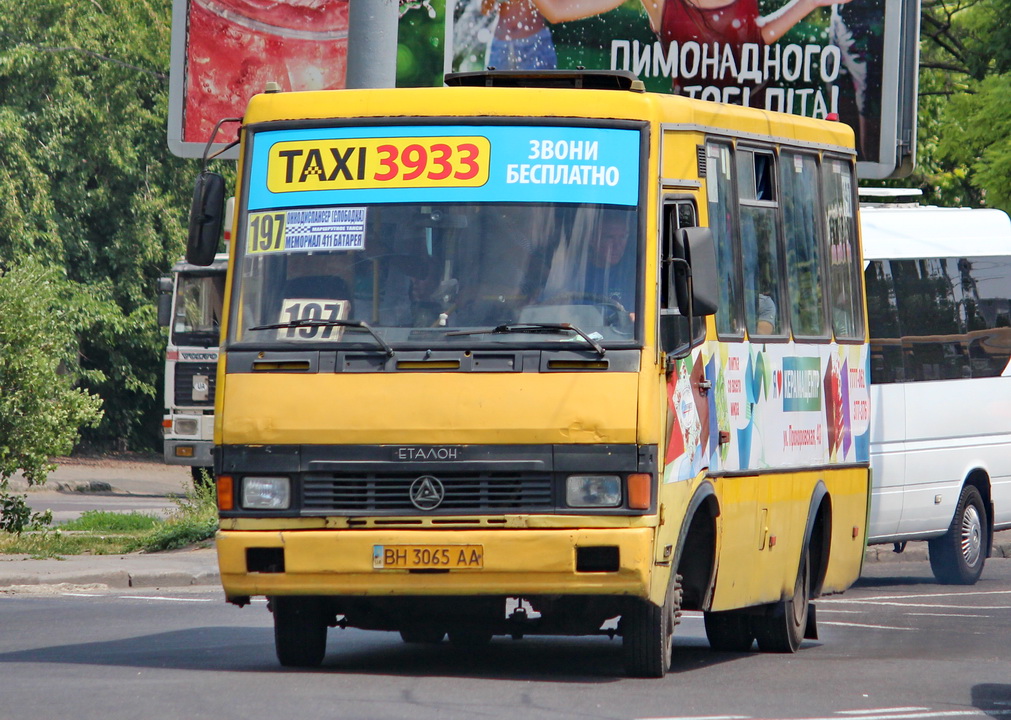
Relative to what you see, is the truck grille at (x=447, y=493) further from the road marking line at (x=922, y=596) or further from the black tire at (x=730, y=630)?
the road marking line at (x=922, y=596)

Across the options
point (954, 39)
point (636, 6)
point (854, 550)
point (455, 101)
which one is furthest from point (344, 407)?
point (954, 39)

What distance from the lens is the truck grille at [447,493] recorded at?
352 inches

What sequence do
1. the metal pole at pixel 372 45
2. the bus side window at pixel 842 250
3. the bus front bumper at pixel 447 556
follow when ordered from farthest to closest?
the metal pole at pixel 372 45 < the bus side window at pixel 842 250 < the bus front bumper at pixel 447 556

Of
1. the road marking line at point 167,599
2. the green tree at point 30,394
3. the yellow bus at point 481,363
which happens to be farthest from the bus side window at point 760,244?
the green tree at point 30,394

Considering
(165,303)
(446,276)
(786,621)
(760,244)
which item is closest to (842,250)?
(760,244)

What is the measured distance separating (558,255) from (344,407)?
1228 mm

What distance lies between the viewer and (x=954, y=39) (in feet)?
102

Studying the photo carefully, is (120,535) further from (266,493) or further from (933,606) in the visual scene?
(266,493)

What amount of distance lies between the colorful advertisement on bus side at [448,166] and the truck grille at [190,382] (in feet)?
54.0

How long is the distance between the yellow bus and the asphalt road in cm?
40

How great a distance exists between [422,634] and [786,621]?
227cm

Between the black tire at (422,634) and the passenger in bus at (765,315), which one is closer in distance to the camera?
the black tire at (422,634)

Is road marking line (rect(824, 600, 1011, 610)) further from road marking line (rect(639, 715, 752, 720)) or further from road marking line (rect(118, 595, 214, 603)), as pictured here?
road marking line (rect(639, 715, 752, 720))

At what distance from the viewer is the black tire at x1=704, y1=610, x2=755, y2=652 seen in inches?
448
